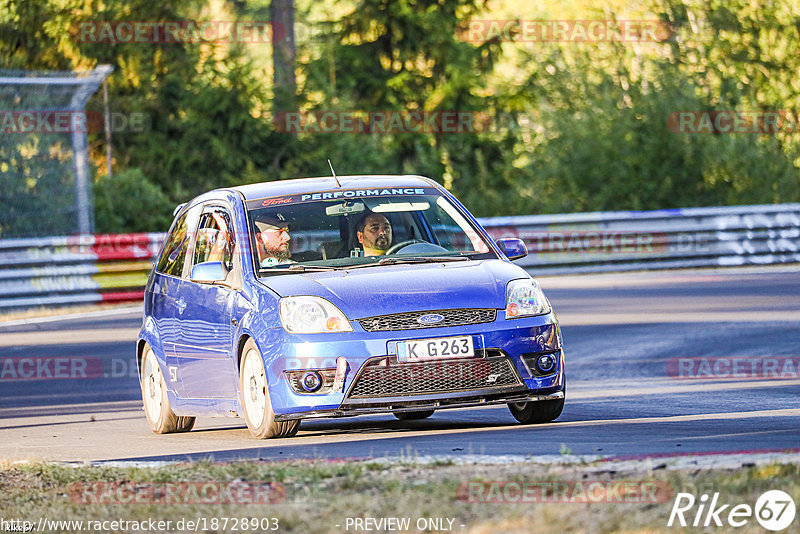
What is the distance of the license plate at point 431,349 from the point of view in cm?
902

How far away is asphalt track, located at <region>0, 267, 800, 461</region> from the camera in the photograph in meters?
8.66

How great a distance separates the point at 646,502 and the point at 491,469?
126 cm

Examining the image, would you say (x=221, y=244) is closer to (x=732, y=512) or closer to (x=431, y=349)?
(x=431, y=349)

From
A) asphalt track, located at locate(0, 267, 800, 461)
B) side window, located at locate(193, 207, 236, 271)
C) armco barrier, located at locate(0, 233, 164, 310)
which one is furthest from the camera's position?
armco barrier, located at locate(0, 233, 164, 310)

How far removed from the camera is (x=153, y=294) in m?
11.3

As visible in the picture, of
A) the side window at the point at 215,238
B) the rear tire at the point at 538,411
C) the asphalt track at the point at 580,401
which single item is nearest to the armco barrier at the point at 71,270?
the asphalt track at the point at 580,401

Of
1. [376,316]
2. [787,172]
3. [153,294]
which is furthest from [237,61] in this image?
[376,316]

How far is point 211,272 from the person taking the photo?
392 inches

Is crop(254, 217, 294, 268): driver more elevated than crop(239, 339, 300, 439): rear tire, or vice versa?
crop(254, 217, 294, 268): driver

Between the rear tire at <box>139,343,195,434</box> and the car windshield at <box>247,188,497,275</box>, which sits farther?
the rear tire at <box>139,343,195,434</box>

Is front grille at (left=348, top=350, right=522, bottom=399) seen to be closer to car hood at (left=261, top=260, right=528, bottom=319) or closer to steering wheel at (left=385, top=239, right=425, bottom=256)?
car hood at (left=261, top=260, right=528, bottom=319)

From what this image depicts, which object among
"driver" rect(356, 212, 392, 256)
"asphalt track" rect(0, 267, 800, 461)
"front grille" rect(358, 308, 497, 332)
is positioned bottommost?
"asphalt track" rect(0, 267, 800, 461)

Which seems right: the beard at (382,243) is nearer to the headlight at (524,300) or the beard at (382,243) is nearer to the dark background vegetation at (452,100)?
the headlight at (524,300)

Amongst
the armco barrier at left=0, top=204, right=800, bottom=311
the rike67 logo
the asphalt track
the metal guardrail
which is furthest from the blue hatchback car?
the metal guardrail
